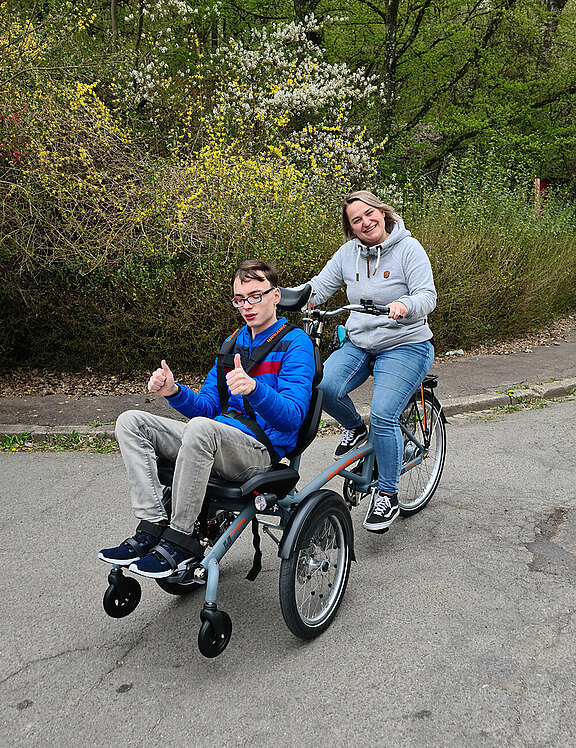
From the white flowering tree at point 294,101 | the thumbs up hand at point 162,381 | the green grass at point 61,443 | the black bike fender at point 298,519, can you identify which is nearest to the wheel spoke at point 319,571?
the black bike fender at point 298,519

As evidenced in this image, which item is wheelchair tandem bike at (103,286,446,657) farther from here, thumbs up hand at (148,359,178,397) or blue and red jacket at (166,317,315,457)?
thumbs up hand at (148,359,178,397)

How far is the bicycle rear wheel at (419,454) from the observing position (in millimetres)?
4340

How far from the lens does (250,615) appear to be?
3299mm

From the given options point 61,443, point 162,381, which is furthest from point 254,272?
point 61,443

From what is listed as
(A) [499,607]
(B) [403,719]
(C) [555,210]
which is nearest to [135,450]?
(B) [403,719]

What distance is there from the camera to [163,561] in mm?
2693

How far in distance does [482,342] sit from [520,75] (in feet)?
37.4

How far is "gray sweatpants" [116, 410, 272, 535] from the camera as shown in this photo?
2711mm

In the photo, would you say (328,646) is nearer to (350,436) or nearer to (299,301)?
(350,436)

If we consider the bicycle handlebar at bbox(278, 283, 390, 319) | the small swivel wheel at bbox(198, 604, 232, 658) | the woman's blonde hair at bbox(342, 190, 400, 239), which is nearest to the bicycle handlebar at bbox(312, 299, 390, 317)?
the bicycle handlebar at bbox(278, 283, 390, 319)

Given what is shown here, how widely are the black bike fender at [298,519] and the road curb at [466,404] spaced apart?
12.0 ft

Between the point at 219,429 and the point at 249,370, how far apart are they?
0.44 meters

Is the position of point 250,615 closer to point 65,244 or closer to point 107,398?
point 107,398

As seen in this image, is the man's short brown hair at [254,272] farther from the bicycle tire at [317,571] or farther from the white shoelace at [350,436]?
the white shoelace at [350,436]
